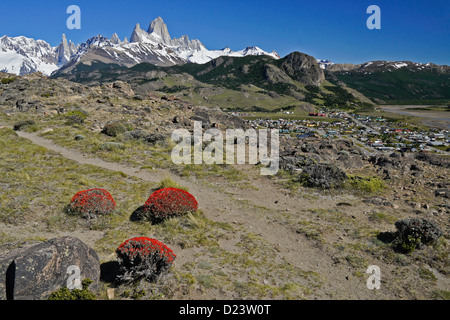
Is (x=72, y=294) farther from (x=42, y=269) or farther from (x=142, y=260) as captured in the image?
(x=142, y=260)

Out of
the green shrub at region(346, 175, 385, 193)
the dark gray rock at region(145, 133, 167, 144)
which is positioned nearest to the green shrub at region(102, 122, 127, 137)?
the dark gray rock at region(145, 133, 167, 144)

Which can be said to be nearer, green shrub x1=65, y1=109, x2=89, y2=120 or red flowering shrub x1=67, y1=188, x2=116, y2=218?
red flowering shrub x1=67, y1=188, x2=116, y2=218

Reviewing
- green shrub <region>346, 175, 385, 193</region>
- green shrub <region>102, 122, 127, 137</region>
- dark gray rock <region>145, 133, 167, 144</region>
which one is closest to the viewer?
green shrub <region>346, 175, 385, 193</region>

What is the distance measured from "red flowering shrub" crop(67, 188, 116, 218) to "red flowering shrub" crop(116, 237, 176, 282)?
4627 mm

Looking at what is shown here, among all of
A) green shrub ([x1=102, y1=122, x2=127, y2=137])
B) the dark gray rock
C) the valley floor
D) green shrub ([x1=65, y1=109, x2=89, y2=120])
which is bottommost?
the valley floor

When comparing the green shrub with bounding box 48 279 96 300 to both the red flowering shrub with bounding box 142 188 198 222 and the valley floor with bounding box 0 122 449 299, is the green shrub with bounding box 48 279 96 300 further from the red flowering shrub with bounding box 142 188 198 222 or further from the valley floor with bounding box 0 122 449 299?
the red flowering shrub with bounding box 142 188 198 222

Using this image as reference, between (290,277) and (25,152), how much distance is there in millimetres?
22416

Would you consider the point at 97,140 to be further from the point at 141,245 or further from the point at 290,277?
the point at 290,277

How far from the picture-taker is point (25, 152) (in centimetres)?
2003

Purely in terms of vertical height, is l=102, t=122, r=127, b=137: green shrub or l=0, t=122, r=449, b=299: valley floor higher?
l=102, t=122, r=127, b=137: green shrub

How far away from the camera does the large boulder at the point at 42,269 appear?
6.07 m

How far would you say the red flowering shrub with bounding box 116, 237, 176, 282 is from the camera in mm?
7654

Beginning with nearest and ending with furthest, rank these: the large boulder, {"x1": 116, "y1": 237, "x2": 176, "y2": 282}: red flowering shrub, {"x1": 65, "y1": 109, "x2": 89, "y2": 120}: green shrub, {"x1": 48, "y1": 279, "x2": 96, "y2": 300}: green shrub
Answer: the large boulder
{"x1": 48, "y1": 279, "x2": 96, "y2": 300}: green shrub
{"x1": 116, "y1": 237, "x2": 176, "y2": 282}: red flowering shrub
{"x1": 65, "y1": 109, "x2": 89, "y2": 120}: green shrub
